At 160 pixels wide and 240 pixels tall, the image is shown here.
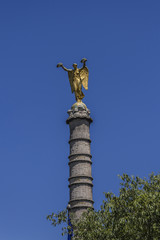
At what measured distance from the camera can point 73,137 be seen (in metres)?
35.3

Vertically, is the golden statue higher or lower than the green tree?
higher

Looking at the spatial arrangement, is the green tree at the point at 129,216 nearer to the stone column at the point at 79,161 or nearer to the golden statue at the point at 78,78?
the stone column at the point at 79,161

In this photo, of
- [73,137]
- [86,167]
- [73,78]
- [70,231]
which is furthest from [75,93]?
[70,231]

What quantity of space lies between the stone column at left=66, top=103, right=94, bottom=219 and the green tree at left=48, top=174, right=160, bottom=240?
5.45 metres

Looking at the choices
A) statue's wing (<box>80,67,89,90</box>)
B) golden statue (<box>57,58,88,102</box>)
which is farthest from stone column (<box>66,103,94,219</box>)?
statue's wing (<box>80,67,89,90</box>)

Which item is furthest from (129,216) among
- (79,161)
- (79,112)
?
(79,112)

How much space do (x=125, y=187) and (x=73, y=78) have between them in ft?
55.6

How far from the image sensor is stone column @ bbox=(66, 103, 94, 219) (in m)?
32.2

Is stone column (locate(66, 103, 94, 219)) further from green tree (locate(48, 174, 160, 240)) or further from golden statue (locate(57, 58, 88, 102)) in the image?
green tree (locate(48, 174, 160, 240))

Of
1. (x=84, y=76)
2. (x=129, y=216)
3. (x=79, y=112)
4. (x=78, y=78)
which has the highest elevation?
(x=84, y=76)

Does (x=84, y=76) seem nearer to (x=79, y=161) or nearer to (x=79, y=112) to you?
(x=79, y=112)

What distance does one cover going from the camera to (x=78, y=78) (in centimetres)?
3828

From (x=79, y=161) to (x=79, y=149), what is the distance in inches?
47.8

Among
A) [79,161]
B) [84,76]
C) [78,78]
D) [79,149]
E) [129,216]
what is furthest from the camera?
[84,76]
